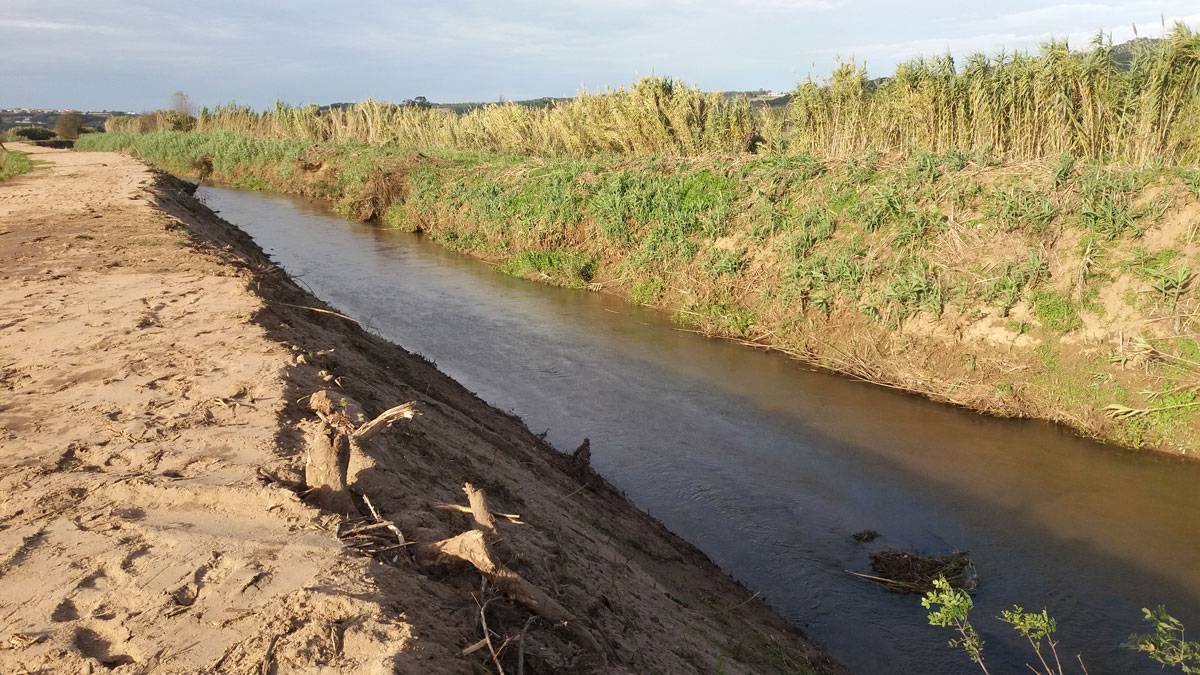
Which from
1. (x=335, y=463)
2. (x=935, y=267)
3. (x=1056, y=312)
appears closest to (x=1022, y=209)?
(x=935, y=267)

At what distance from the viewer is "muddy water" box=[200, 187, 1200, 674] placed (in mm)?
5691

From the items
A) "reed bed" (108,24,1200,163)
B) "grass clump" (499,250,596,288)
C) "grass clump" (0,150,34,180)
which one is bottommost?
"grass clump" (499,250,596,288)

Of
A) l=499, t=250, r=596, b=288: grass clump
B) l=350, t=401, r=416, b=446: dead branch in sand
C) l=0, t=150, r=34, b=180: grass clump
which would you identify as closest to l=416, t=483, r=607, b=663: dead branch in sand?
l=350, t=401, r=416, b=446: dead branch in sand

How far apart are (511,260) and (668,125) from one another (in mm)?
5776

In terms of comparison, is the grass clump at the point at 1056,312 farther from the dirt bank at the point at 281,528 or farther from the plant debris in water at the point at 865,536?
the dirt bank at the point at 281,528

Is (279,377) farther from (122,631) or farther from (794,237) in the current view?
(794,237)

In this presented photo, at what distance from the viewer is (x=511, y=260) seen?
55.8 feet

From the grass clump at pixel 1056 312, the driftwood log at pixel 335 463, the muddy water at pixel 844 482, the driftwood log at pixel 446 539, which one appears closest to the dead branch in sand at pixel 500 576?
the driftwood log at pixel 446 539

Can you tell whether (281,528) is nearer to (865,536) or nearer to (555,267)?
(865,536)

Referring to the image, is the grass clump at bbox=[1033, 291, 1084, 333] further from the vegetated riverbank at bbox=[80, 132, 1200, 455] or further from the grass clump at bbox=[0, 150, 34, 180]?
the grass clump at bbox=[0, 150, 34, 180]

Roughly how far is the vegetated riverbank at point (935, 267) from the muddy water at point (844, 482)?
528 mm

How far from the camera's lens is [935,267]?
Result: 10312 mm

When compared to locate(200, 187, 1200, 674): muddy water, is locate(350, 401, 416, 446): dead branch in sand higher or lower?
higher

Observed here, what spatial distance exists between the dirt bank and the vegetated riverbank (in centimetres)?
532
